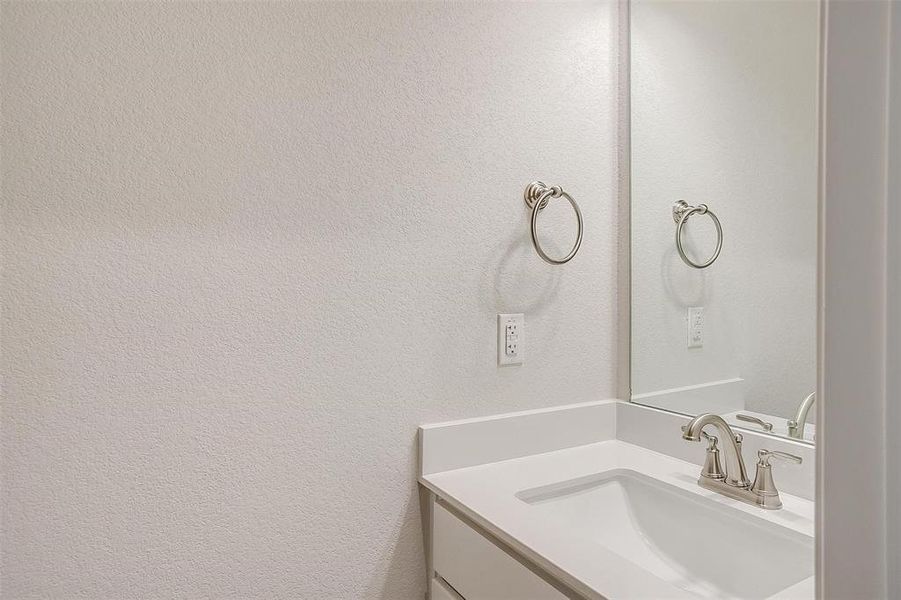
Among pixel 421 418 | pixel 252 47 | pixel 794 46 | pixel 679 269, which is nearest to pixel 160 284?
pixel 252 47

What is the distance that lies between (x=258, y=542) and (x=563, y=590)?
55 cm

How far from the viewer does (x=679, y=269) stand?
133 centimetres

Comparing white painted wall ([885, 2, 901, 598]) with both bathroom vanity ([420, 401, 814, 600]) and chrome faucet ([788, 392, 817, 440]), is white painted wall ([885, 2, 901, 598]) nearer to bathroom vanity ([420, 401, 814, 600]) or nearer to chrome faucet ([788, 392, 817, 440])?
bathroom vanity ([420, 401, 814, 600])

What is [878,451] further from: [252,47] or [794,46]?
[252,47]

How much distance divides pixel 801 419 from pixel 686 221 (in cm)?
50

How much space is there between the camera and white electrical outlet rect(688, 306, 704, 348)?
51.1 inches

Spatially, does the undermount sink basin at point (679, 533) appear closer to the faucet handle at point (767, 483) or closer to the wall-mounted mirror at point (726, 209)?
the faucet handle at point (767, 483)

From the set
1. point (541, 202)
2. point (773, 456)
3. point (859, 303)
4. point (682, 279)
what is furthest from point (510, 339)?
point (859, 303)

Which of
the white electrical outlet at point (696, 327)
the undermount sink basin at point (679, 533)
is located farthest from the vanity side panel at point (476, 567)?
the white electrical outlet at point (696, 327)

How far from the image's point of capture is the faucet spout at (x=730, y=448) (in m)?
1.05

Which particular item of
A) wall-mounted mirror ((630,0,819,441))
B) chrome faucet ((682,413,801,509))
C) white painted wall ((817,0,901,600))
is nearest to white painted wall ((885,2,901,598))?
white painted wall ((817,0,901,600))

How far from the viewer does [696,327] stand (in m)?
1.31

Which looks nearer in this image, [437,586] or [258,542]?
[258,542]

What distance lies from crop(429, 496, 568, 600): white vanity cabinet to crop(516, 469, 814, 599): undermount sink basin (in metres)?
0.10
